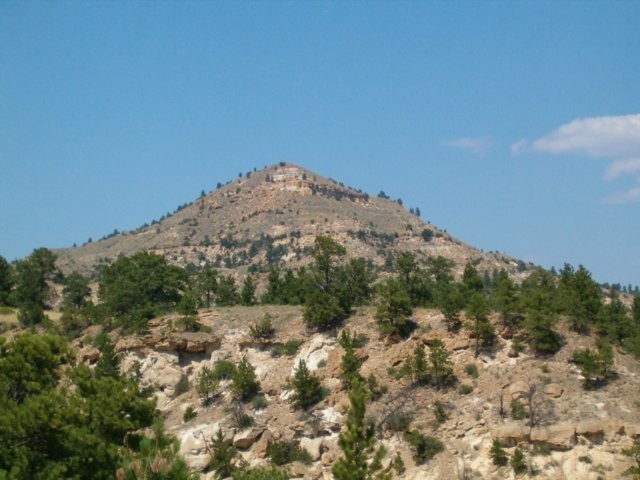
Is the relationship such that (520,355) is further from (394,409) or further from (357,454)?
→ (357,454)

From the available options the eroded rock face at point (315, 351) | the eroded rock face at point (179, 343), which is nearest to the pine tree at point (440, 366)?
the eroded rock face at point (315, 351)

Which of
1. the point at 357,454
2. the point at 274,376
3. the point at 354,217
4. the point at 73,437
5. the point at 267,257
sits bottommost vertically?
the point at 357,454

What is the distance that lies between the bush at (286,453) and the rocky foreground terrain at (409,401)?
0.48 metres

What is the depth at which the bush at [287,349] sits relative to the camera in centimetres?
4928

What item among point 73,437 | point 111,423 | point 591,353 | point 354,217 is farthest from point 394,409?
point 354,217

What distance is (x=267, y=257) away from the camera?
141 m

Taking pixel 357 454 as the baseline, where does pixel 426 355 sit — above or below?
above

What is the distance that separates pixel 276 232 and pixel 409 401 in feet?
389

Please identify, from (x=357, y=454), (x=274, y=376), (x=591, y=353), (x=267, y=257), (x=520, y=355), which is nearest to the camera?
(x=357, y=454)

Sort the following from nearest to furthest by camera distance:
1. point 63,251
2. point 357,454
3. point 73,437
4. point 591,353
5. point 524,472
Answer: point 73,437 → point 357,454 → point 524,472 → point 591,353 → point 63,251

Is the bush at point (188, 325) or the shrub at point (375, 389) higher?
the bush at point (188, 325)

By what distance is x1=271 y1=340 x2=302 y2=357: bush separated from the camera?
162 feet

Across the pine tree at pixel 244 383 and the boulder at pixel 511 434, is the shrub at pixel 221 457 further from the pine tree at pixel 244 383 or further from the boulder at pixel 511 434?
the boulder at pixel 511 434

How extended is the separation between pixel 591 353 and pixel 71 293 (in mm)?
56468
